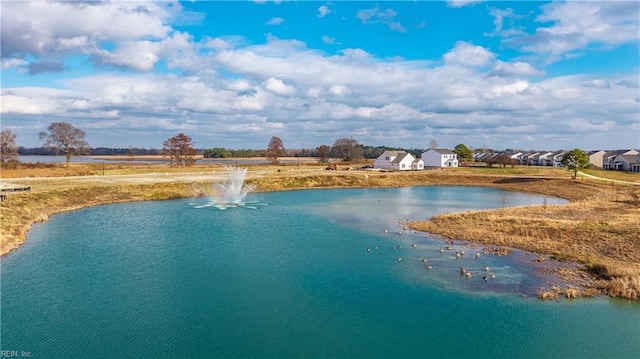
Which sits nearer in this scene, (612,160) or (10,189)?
(10,189)

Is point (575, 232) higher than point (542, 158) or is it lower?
lower

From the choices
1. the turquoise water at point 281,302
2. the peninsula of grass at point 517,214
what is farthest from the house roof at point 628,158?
the turquoise water at point 281,302

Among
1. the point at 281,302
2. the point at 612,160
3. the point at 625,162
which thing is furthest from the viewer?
the point at 612,160

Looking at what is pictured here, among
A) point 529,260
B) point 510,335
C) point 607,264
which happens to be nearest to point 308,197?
point 529,260

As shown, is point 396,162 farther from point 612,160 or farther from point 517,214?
point 517,214

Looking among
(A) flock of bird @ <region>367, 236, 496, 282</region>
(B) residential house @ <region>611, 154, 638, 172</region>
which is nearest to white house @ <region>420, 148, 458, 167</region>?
(B) residential house @ <region>611, 154, 638, 172</region>

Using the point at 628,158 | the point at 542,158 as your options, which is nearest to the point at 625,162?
the point at 628,158
